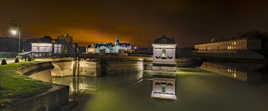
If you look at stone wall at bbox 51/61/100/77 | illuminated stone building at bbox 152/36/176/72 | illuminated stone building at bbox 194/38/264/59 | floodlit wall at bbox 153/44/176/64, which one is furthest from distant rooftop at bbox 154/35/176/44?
illuminated stone building at bbox 194/38/264/59

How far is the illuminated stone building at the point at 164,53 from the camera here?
29.2m

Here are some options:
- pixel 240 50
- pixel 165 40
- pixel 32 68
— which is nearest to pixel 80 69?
pixel 32 68

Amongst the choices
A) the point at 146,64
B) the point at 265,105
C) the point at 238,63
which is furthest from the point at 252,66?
the point at 265,105

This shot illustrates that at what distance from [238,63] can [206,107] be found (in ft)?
132

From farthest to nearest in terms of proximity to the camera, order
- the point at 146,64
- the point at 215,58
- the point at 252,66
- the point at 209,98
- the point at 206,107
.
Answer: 1. the point at 215,58
2. the point at 252,66
3. the point at 146,64
4. the point at 209,98
5. the point at 206,107

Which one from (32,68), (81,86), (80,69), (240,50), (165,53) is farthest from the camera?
(240,50)

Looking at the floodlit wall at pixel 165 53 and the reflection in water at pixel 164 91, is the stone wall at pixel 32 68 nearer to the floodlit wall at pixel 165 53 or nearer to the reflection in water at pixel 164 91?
the reflection in water at pixel 164 91

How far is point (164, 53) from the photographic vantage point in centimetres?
2977

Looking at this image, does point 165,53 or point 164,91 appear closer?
point 164,91

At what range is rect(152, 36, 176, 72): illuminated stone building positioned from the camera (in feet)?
95.8

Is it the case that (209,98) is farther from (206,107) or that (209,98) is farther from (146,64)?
(146,64)

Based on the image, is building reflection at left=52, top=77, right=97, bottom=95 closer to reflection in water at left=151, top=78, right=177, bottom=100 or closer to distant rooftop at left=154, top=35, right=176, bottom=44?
reflection in water at left=151, top=78, right=177, bottom=100

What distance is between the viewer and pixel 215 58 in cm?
4566

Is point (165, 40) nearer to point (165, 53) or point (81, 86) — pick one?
point (165, 53)
